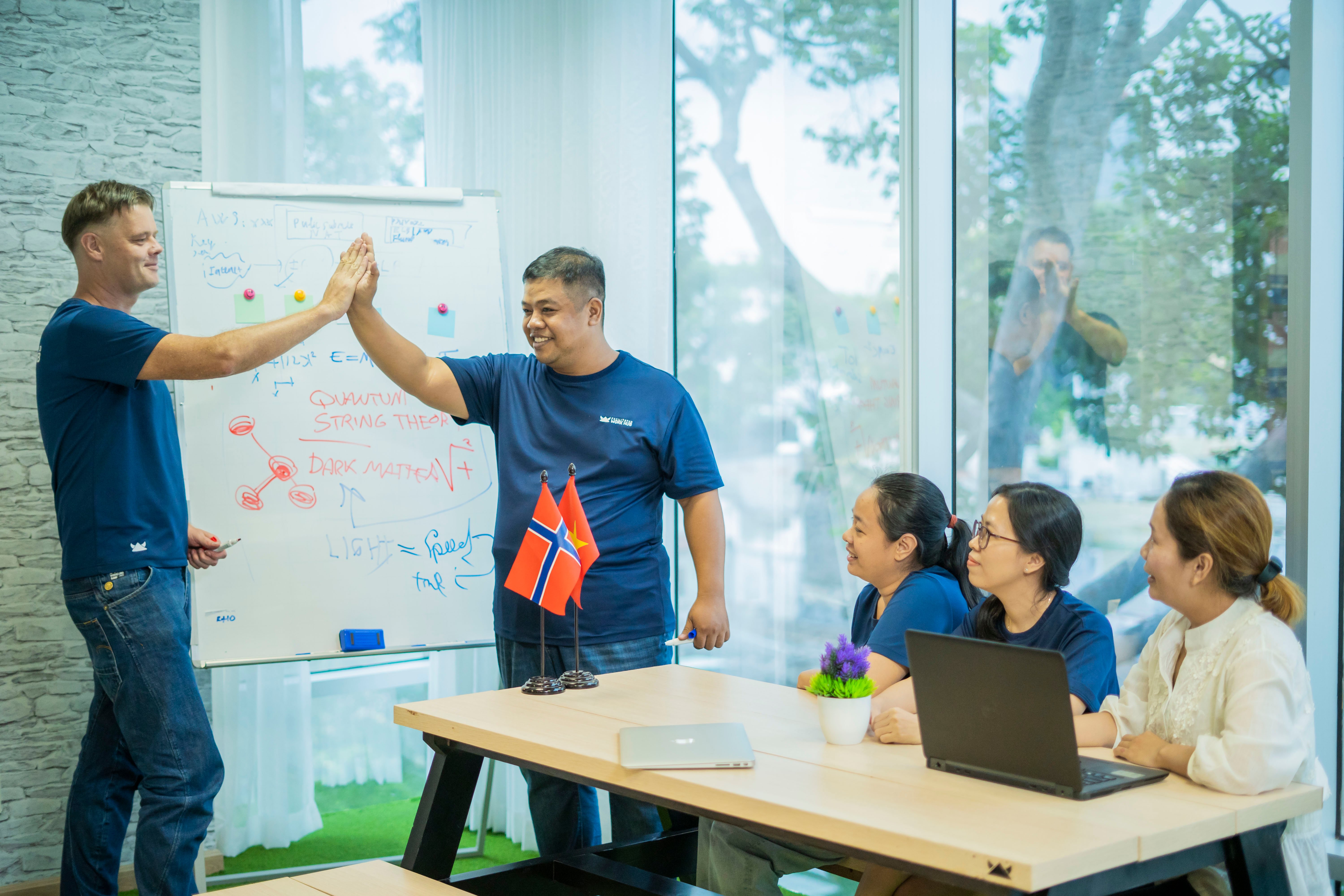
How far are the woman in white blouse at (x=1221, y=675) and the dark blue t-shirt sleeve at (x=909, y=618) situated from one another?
366mm

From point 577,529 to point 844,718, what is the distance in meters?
0.70

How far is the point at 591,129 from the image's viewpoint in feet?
11.3

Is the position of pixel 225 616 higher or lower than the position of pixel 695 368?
lower

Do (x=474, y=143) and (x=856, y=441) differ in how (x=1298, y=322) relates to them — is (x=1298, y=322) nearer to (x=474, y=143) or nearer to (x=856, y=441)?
(x=856, y=441)

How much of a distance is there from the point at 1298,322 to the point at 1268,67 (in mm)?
528

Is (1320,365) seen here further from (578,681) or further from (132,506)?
(132,506)

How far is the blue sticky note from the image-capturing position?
2.98 metres

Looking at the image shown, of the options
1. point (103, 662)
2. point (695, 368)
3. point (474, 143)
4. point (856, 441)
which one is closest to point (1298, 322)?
point (856, 441)

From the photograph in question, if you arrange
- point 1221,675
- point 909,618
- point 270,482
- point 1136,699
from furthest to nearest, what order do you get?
point 270,482
point 909,618
point 1136,699
point 1221,675

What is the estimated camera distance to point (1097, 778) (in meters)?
1.46

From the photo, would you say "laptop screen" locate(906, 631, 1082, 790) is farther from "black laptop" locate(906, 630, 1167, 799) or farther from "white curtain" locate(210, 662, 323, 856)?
"white curtain" locate(210, 662, 323, 856)

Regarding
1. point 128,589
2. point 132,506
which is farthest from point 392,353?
point 128,589

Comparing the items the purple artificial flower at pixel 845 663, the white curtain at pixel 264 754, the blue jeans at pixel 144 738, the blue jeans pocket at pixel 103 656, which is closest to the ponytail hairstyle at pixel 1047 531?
the purple artificial flower at pixel 845 663

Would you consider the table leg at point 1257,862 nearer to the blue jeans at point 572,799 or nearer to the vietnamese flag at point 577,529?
the vietnamese flag at point 577,529
